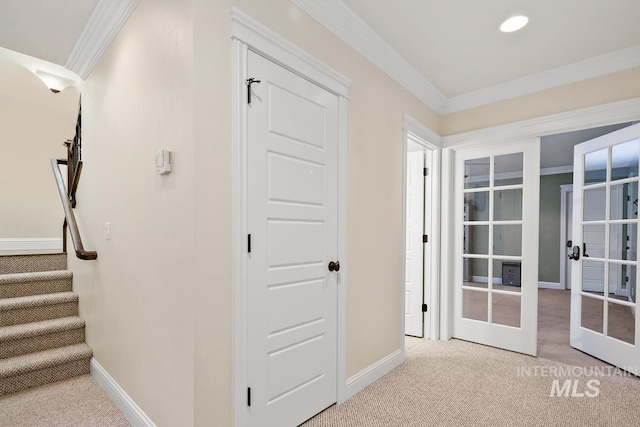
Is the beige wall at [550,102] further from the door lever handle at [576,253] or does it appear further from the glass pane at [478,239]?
the door lever handle at [576,253]

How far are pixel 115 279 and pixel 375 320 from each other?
1.85m

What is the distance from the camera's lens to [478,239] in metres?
3.43

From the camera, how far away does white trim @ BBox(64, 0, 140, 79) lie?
196 cm

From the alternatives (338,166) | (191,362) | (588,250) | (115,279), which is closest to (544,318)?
(588,250)

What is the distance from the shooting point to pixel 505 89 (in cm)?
318

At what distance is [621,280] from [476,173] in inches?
59.2

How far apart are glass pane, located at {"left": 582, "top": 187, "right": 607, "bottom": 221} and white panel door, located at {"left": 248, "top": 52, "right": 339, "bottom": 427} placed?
2.62 m

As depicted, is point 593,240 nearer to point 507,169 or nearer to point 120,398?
point 507,169

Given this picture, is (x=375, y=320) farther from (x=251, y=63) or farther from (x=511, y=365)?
(x=251, y=63)

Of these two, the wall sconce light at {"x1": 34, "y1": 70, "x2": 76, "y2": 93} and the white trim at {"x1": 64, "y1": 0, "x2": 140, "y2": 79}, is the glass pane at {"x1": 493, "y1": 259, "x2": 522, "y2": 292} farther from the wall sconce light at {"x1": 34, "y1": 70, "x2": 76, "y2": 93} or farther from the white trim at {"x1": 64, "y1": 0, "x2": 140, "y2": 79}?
the wall sconce light at {"x1": 34, "y1": 70, "x2": 76, "y2": 93}

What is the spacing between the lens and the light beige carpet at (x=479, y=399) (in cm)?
201

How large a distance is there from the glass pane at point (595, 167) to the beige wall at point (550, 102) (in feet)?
1.74

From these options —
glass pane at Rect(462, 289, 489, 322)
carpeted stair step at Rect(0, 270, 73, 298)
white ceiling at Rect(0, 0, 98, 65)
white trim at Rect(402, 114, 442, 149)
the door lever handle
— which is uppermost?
white ceiling at Rect(0, 0, 98, 65)

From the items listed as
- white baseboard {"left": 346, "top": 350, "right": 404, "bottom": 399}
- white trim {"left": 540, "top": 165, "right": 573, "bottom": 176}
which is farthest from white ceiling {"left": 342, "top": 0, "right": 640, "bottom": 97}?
white trim {"left": 540, "top": 165, "right": 573, "bottom": 176}
